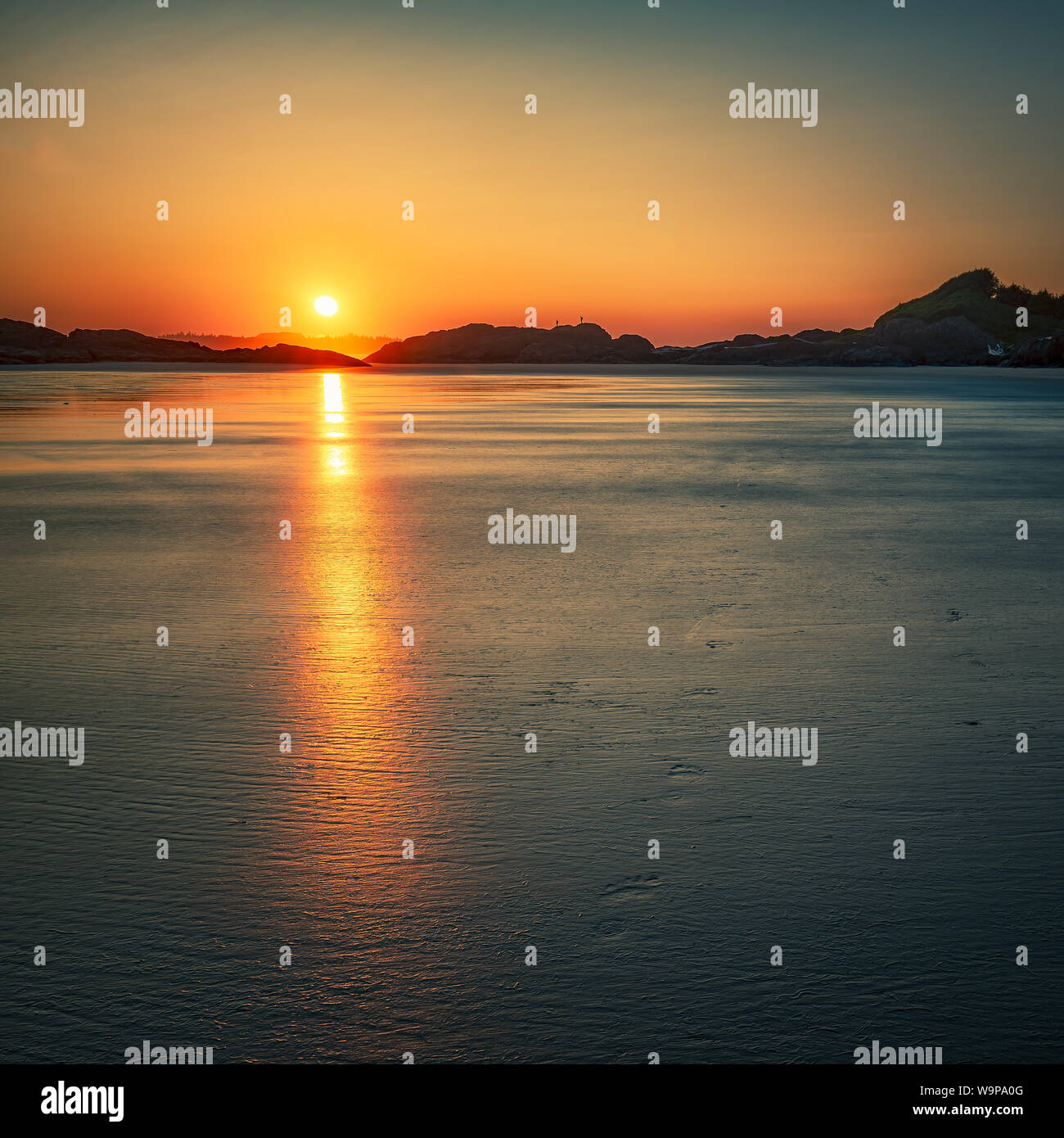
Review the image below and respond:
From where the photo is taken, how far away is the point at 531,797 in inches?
220

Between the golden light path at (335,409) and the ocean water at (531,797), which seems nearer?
the ocean water at (531,797)

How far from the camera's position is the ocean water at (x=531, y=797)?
3.83 metres

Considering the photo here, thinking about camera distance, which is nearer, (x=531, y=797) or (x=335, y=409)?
(x=531, y=797)

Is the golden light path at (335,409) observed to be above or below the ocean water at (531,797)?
above

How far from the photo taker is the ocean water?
3832mm

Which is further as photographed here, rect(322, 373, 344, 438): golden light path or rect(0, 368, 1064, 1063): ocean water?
rect(322, 373, 344, 438): golden light path

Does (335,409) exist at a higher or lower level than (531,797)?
higher

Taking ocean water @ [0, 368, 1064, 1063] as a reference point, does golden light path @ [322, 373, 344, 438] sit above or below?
above

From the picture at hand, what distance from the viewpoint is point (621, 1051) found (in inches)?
142

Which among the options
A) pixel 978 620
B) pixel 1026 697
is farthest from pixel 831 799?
pixel 978 620
